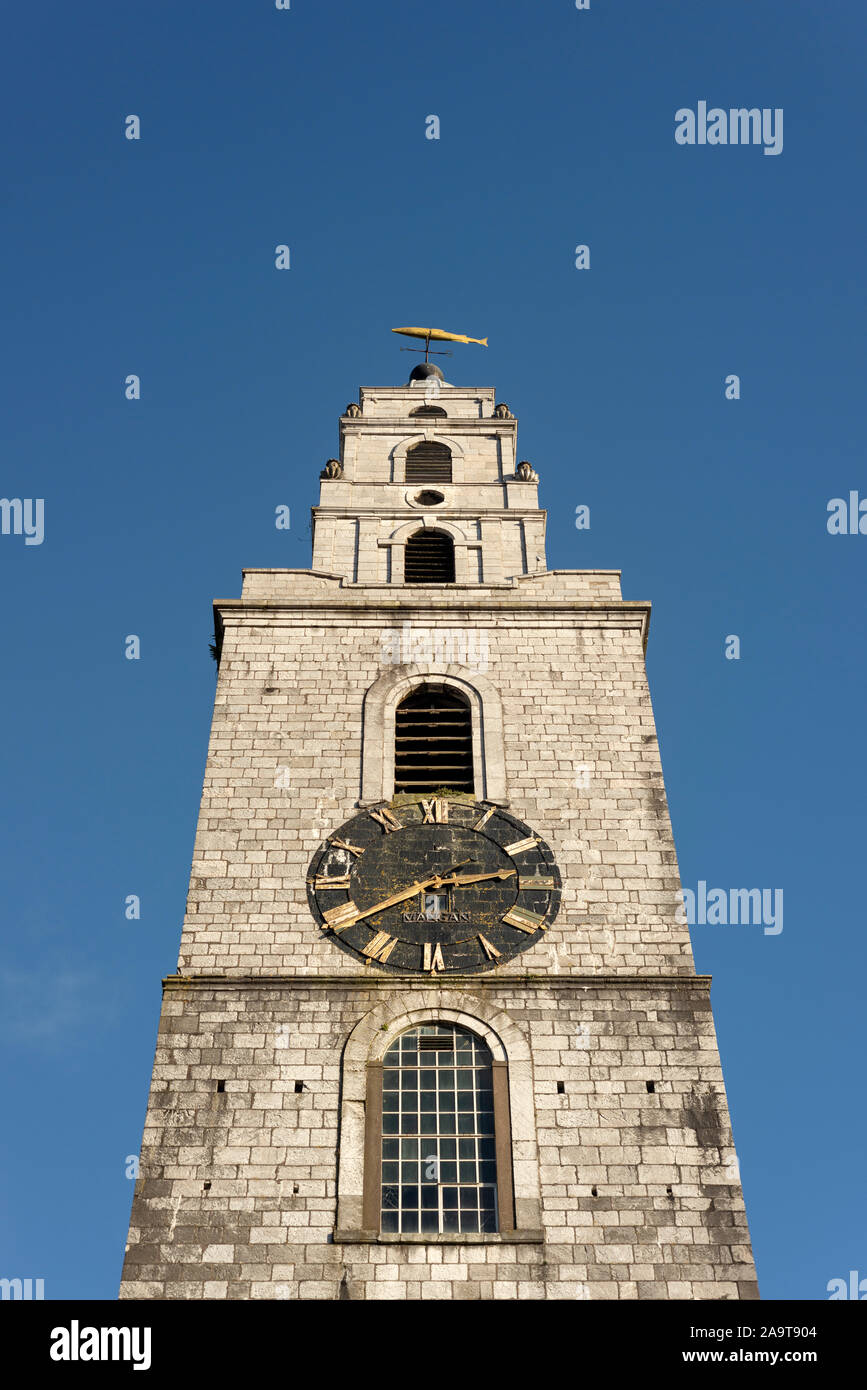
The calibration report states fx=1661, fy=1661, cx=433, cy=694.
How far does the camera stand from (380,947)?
21719 millimetres

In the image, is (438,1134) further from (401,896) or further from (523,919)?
(401,896)

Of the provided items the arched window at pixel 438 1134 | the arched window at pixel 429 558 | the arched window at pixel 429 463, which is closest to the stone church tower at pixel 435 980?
the arched window at pixel 438 1134

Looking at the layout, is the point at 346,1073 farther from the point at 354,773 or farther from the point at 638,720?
the point at 638,720

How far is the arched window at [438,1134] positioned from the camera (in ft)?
62.6

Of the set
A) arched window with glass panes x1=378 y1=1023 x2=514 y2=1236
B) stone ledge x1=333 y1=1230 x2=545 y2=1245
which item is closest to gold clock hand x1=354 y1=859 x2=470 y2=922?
arched window with glass panes x1=378 y1=1023 x2=514 y2=1236

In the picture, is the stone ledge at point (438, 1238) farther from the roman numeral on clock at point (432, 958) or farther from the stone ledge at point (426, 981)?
the roman numeral on clock at point (432, 958)

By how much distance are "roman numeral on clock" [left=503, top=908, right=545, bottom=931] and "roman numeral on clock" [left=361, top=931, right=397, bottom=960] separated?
1574 millimetres

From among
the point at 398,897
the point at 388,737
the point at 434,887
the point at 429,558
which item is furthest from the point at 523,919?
the point at 429,558

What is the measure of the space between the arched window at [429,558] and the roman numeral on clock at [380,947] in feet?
29.1

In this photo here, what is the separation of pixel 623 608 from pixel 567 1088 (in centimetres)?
976

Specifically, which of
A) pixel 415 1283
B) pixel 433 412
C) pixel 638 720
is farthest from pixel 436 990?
pixel 433 412
